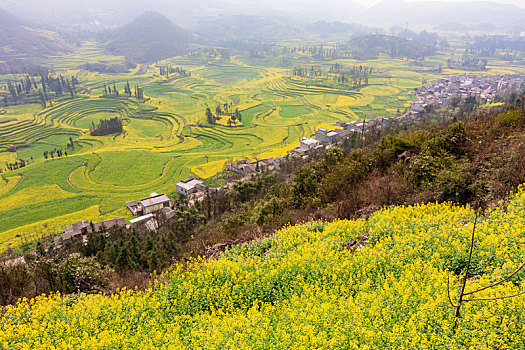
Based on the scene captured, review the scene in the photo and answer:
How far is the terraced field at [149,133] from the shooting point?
3791 centimetres

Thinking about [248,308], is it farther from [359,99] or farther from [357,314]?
[359,99]


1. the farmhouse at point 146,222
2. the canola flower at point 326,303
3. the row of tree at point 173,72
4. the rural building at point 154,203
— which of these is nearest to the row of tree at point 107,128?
the rural building at point 154,203

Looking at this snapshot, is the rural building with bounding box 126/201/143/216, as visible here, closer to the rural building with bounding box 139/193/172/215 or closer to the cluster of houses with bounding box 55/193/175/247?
the cluster of houses with bounding box 55/193/175/247

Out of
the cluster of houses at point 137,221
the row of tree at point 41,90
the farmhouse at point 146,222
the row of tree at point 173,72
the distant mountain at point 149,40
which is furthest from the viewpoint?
the distant mountain at point 149,40

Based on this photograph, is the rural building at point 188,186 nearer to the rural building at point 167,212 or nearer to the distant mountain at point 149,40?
the rural building at point 167,212

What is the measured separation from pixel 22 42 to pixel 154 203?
163374mm

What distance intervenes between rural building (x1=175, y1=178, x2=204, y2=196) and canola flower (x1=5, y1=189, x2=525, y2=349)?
2901cm

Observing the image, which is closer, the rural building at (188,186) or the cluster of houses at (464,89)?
the rural building at (188,186)

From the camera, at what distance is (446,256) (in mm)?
6961

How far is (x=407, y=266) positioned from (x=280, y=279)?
125 inches

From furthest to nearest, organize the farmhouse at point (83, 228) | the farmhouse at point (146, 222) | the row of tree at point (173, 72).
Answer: the row of tree at point (173, 72) < the farmhouse at point (146, 222) < the farmhouse at point (83, 228)

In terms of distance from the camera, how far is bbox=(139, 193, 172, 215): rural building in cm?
3384

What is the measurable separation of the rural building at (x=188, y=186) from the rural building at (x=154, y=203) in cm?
253

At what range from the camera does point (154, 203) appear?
3428 centimetres
